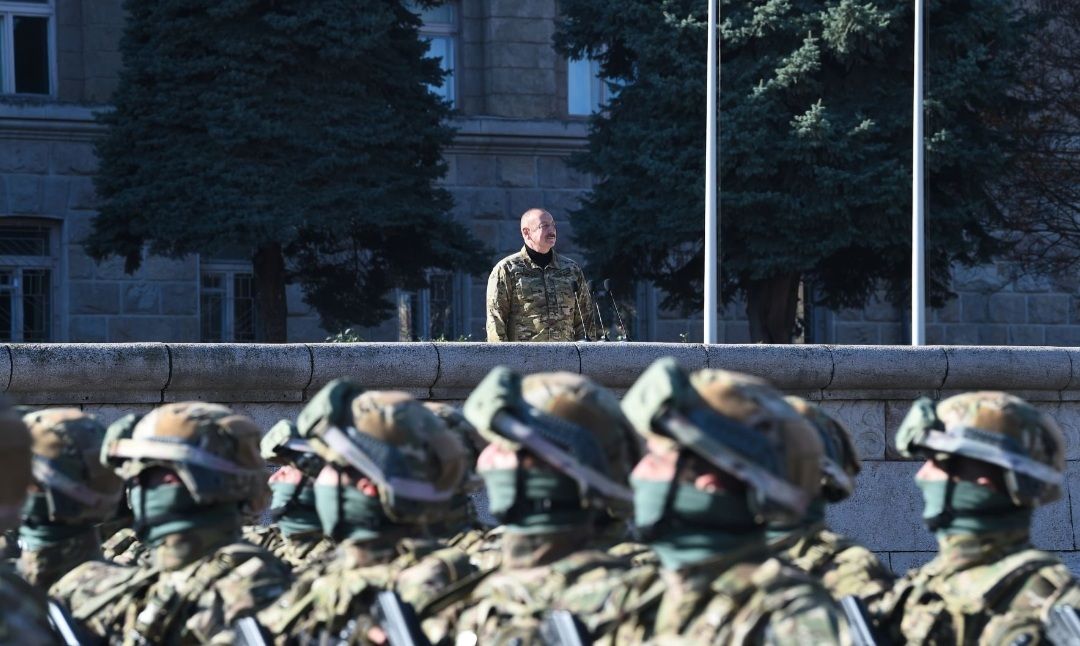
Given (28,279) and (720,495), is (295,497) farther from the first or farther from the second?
(28,279)

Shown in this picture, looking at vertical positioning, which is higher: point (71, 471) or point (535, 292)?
point (535, 292)

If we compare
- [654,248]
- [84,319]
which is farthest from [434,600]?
[84,319]

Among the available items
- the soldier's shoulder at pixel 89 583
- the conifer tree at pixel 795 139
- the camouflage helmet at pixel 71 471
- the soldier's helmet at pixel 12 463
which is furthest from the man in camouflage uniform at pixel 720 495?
the conifer tree at pixel 795 139

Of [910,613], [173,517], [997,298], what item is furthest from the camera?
[997,298]

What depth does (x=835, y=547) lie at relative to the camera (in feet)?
23.4

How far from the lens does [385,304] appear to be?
22188 millimetres

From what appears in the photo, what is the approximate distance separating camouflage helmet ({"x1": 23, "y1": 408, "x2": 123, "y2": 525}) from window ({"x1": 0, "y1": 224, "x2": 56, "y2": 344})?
15.9 m

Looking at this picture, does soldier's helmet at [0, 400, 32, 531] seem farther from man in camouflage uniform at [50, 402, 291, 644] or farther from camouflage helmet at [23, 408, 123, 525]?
camouflage helmet at [23, 408, 123, 525]

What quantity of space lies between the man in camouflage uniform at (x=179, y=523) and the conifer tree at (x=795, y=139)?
14413mm

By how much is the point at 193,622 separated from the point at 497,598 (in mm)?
1059

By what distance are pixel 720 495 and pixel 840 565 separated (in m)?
1.98

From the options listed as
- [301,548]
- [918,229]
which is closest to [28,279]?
[918,229]

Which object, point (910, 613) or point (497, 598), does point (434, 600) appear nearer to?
point (497, 598)

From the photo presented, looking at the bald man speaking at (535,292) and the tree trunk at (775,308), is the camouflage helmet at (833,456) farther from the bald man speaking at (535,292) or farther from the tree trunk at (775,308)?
the tree trunk at (775,308)
